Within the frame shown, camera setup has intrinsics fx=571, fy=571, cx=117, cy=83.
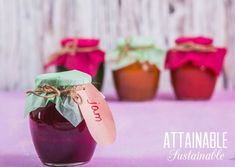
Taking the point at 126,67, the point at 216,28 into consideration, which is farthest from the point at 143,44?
the point at 216,28

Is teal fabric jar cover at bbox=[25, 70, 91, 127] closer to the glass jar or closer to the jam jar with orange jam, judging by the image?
the jam jar with orange jam

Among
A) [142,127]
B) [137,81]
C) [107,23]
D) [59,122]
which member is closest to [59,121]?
[59,122]

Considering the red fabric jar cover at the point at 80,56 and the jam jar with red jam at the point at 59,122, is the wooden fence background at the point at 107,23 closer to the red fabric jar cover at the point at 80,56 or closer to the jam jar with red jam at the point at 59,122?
the red fabric jar cover at the point at 80,56

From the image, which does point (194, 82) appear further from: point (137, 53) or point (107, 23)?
point (107, 23)

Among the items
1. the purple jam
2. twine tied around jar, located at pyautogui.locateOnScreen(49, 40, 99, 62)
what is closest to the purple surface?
the purple jam

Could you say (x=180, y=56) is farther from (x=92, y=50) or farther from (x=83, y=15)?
(x=83, y=15)
